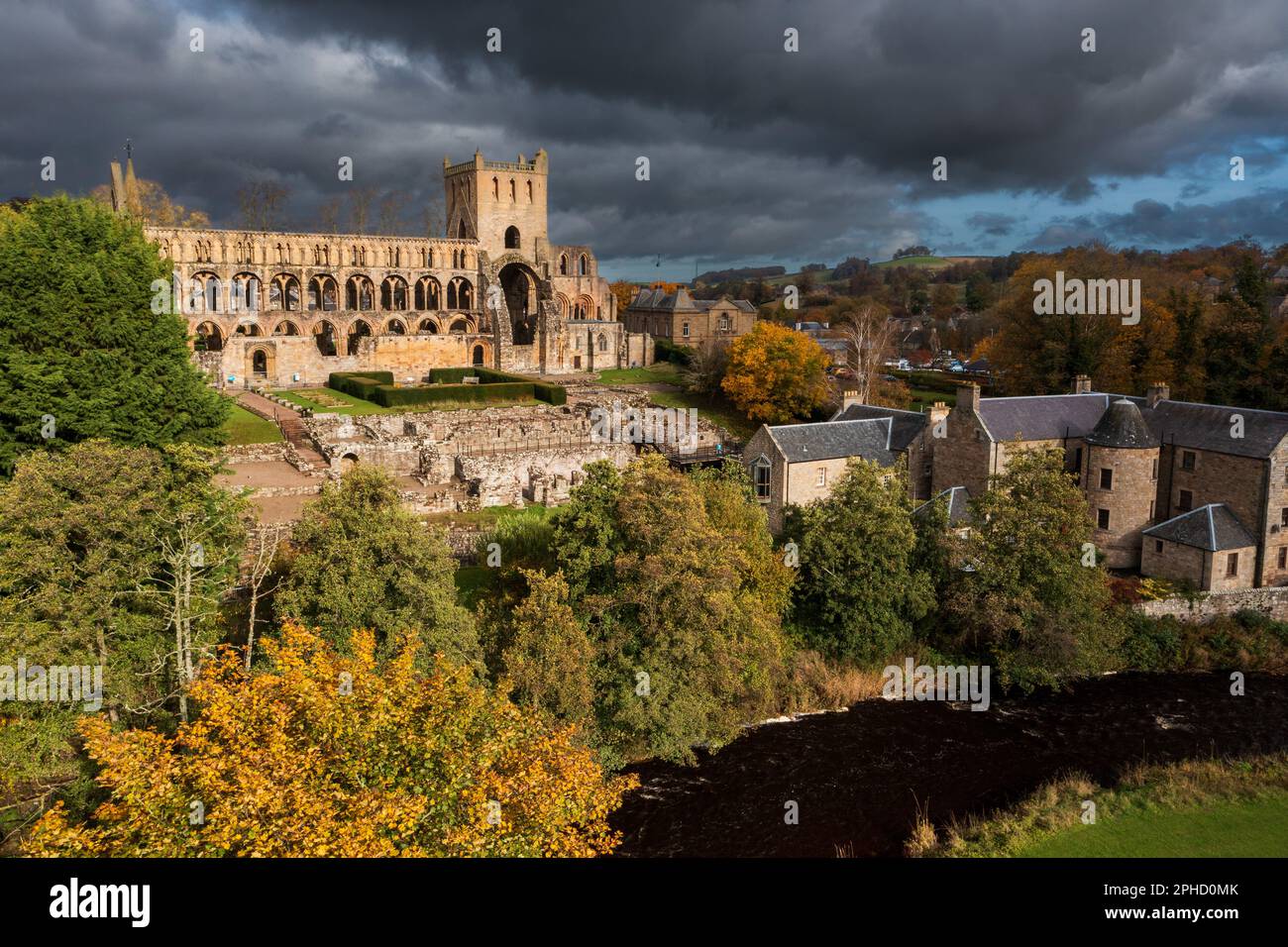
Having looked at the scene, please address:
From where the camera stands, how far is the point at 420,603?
20.9 m

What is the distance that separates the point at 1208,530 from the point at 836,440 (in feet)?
42.0

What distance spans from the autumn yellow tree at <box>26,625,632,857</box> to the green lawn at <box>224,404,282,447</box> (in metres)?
28.0

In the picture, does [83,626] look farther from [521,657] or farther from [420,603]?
[521,657]

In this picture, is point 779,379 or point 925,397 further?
point 925,397

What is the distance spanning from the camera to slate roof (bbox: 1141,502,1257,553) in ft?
104

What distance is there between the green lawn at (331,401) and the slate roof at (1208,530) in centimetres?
3641

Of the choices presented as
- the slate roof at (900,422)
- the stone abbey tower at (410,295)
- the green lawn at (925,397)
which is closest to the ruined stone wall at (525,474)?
the slate roof at (900,422)

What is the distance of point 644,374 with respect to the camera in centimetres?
6806

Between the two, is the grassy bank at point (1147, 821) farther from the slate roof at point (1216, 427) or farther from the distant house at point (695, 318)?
the distant house at point (695, 318)

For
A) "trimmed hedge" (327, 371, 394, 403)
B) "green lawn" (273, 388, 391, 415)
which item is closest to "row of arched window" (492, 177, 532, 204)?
"trimmed hedge" (327, 371, 394, 403)

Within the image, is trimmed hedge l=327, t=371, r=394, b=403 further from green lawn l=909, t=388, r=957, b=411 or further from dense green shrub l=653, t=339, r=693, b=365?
green lawn l=909, t=388, r=957, b=411

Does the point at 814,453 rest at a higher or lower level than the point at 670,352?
lower

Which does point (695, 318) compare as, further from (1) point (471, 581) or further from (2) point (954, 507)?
(1) point (471, 581)

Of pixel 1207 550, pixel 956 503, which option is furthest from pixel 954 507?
pixel 1207 550
